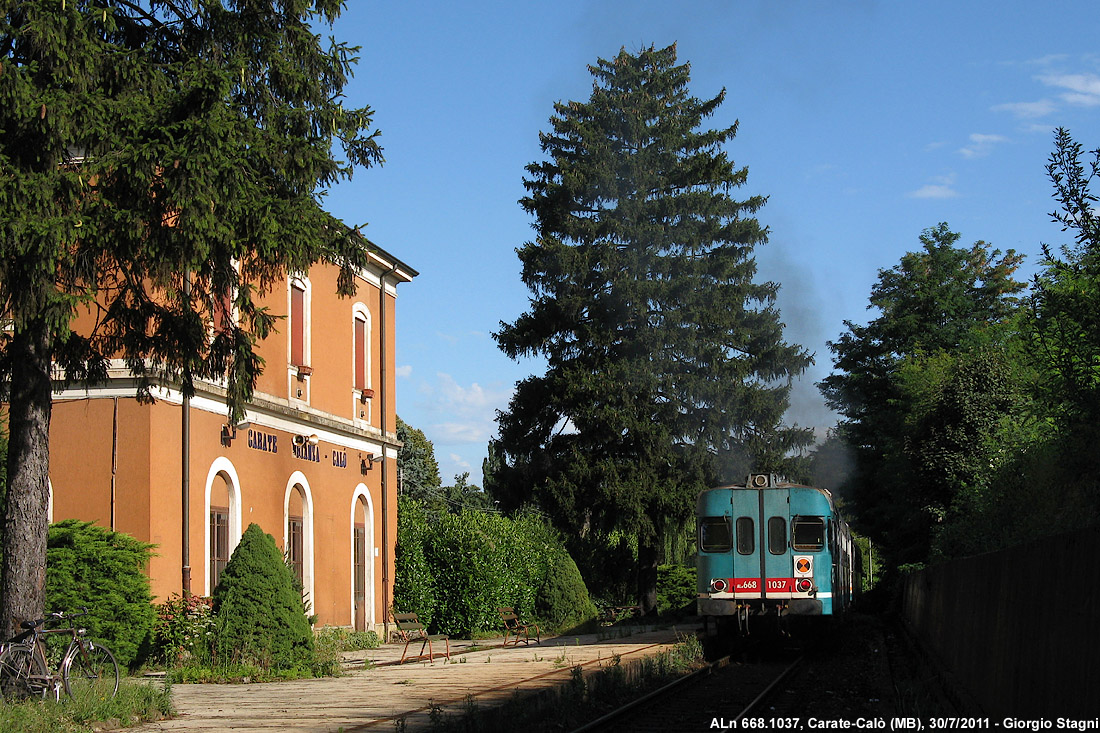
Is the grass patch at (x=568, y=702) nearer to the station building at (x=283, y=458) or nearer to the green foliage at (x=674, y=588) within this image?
the station building at (x=283, y=458)

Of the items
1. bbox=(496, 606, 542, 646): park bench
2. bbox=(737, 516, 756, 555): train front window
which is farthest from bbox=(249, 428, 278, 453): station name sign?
bbox=(737, 516, 756, 555): train front window

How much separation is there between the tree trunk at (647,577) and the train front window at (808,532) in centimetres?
1694

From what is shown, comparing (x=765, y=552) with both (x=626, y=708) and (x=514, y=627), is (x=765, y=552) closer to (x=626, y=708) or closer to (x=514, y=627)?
(x=514, y=627)

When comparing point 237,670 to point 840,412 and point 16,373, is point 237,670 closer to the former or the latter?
point 16,373

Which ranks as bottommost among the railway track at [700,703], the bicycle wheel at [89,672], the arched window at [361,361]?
the railway track at [700,703]

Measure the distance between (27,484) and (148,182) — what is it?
347 cm

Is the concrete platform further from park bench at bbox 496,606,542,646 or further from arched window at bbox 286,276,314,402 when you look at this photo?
arched window at bbox 286,276,314,402

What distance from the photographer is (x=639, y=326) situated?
37125 mm

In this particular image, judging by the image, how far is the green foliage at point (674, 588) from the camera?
39781 mm

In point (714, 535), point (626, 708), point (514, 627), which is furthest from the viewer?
point (514, 627)

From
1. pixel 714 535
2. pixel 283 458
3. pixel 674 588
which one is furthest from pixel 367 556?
pixel 674 588

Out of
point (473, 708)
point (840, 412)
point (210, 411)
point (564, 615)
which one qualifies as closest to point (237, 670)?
point (210, 411)

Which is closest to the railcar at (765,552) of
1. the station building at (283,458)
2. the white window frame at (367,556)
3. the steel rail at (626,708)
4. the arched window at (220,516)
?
the steel rail at (626,708)

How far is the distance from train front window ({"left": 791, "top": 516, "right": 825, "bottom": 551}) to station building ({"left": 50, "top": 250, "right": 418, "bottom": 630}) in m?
9.23
